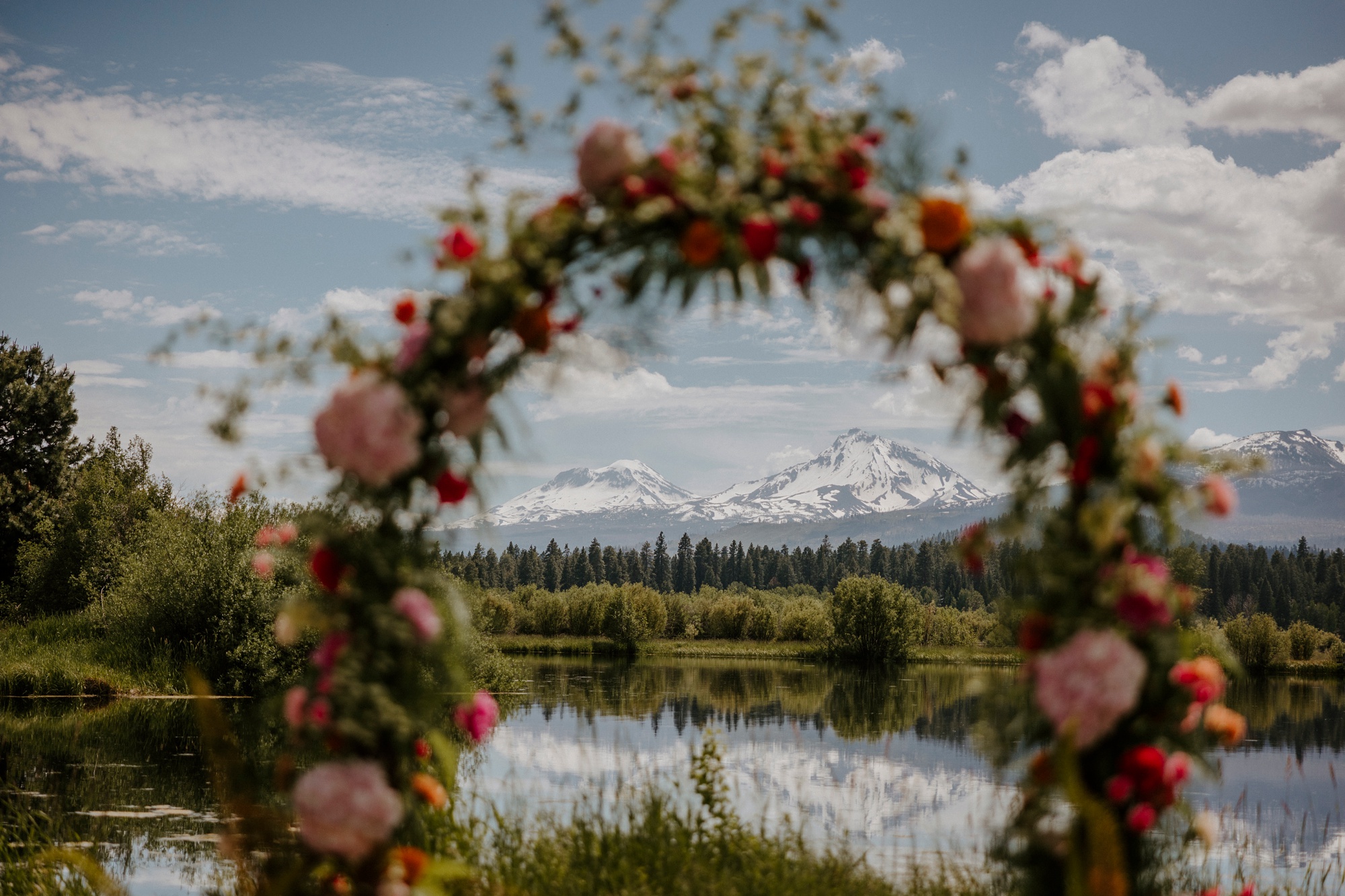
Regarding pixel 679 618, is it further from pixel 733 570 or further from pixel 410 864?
pixel 410 864

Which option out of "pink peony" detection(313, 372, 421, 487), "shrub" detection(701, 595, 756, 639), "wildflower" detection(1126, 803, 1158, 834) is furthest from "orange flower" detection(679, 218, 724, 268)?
"shrub" detection(701, 595, 756, 639)

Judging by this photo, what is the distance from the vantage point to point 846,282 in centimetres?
389

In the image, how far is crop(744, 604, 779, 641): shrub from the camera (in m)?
80.9

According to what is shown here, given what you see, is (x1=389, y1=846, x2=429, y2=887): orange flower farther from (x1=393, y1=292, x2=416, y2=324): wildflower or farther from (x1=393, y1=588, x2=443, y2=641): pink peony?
(x1=393, y1=292, x2=416, y2=324): wildflower

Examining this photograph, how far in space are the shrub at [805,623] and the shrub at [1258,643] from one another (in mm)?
27757

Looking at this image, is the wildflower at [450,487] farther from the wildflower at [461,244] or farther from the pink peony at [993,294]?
the pink peony at [993,294]

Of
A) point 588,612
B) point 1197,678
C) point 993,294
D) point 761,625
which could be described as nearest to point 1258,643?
point 761,625

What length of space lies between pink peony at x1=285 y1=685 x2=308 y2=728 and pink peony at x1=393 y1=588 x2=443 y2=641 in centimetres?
50

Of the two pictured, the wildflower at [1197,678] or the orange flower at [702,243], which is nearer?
the wildflower at [1197,678]

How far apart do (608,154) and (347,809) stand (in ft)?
8.56

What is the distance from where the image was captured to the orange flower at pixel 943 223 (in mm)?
3445

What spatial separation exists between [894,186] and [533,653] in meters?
63.0

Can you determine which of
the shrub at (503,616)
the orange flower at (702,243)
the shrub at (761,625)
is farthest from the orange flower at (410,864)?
the shrub at (761,625)

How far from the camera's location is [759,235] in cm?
352
